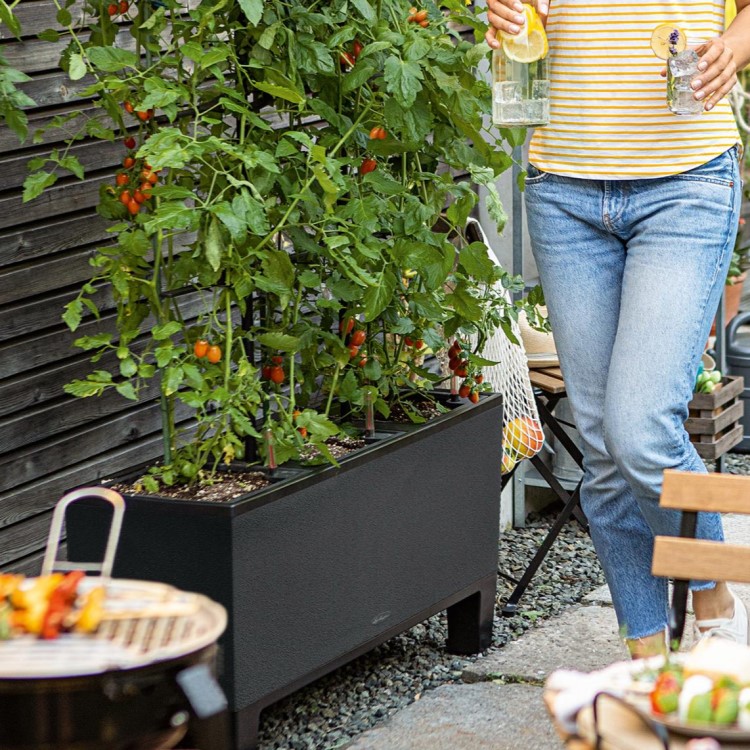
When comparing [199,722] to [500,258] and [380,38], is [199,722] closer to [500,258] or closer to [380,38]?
[380,38]

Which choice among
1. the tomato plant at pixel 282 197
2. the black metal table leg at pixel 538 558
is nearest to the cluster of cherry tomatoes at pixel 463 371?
the tomato plant at pixel 282 197

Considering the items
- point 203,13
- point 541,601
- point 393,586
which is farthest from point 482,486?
point 203,13

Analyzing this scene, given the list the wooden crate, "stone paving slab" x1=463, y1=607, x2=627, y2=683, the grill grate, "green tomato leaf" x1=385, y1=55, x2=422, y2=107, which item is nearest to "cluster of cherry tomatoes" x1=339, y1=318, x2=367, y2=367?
"green tomato leaf" x1=385, y1=55, x2=422, y2=107

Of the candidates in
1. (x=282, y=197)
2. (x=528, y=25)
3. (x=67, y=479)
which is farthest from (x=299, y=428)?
(x=528, y=25)

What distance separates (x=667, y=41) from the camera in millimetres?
2453

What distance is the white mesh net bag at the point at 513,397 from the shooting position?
152 inches

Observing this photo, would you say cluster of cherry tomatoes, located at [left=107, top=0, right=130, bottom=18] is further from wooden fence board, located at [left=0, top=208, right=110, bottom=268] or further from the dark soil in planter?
the dark soil in planter

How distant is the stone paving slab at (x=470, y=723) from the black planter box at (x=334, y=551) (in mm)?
188

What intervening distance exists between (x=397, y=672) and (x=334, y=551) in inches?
26.0

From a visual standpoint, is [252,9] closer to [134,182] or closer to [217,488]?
[134,182]

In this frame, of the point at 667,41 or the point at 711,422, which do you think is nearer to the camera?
the point at 667,41

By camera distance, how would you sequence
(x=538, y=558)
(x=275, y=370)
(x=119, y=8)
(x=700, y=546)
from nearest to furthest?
(x=700, y=546) → (x=119, y=8) → (x=275, y=370) → (x=538, y=558)

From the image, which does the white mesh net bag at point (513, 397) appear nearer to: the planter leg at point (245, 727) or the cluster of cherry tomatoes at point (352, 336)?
the cluster of cherry tomatoes at point (352, 336)

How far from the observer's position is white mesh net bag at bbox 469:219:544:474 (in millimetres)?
3859
